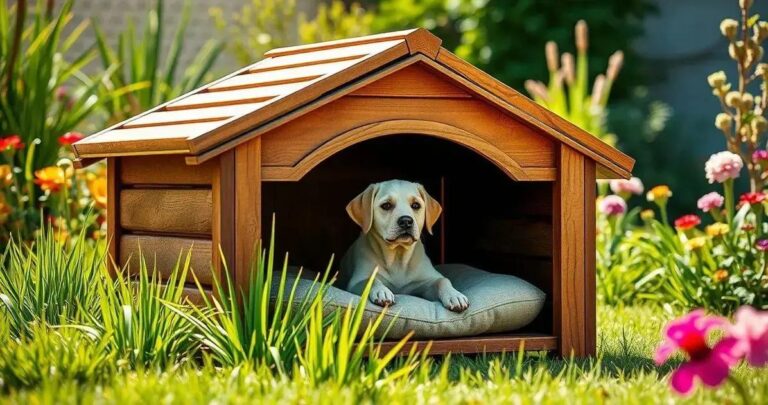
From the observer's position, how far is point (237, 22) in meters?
14.5

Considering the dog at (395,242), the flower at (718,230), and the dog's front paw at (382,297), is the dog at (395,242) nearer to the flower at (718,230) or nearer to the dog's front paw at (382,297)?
the dog's front paw at (382,297)

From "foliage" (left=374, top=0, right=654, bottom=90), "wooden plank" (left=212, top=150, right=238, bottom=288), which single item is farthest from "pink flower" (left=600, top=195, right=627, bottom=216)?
"foliage" (left=374, top=0, right=654, bottom=90)

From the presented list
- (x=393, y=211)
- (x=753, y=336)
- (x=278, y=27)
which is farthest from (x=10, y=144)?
(x=278, y=27)

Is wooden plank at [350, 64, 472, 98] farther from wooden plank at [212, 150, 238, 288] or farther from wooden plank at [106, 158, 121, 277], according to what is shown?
wooden plank at [106, 158, 121, 277]

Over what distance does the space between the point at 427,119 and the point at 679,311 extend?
93.0 inches

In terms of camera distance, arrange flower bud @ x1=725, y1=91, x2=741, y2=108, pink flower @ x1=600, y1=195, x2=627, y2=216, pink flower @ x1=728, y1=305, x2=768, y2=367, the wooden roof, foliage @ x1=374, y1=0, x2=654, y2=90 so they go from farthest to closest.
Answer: foliage @ x1=374, y1=0, x2=654, y2=90 → pink flower @ x1=600, y1=195, x2=627, y2=216 → flower bud @ x1=725, y1=91, x2=741, y2=108 → the wooden roof → pink flower @ x1=728, y1=305, x2=768, y2=367

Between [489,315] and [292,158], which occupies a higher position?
[292,158]

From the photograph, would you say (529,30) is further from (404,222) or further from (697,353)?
(697,353)

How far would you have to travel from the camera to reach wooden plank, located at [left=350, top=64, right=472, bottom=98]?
4.93 metres

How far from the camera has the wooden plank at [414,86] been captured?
493 centimetres

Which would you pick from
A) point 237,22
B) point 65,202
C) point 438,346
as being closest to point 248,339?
point 438,346

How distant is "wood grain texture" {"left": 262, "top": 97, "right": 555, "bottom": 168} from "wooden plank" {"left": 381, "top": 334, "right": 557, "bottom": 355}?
733 millimetres

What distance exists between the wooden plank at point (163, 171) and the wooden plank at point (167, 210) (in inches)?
1.7

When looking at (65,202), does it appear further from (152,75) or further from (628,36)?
A: (628,36)
